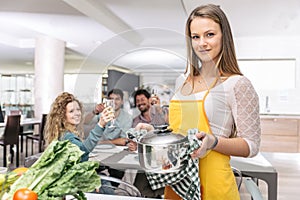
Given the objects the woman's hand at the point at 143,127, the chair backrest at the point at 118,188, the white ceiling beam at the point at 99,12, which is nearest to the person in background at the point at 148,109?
the woman's hand at the point at 143,127

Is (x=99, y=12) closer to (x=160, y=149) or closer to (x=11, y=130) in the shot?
(x=11, y=130)

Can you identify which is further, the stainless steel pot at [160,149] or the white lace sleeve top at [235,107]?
the white lace sleeve top at [235,107]

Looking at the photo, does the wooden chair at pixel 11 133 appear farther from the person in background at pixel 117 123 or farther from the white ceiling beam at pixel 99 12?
the person in background at pixel 117 123

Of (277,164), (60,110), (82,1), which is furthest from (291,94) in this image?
(60,110)

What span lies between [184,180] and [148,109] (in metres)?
0.22

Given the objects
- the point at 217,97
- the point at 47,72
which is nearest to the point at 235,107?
the point at 217,97

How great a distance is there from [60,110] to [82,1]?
2.13m

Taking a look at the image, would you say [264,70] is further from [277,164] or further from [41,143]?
[41,143]

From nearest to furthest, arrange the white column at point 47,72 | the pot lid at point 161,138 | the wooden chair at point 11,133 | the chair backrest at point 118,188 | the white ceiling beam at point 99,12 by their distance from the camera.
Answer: the pot lid at point 161,138 < the chair backrest at point 118,188 < the white ceiling beam at point 99,12 < the wooden chair at point 11,133 < the white column at point 47,72

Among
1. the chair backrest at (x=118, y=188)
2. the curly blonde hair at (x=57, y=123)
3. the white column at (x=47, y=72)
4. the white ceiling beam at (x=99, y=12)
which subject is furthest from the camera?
the white column at (x=47, y=72)

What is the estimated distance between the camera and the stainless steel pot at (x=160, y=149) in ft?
2.14

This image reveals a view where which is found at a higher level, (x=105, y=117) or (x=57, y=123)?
(x=105, y=117)

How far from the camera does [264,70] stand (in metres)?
5.51

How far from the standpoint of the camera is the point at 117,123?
0.70 meters
